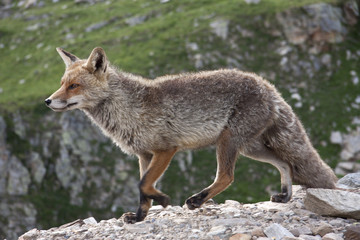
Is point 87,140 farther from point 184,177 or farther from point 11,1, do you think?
point 11,1

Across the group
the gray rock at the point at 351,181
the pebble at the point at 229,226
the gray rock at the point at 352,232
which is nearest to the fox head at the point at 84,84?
the pebble at the point at 229,226

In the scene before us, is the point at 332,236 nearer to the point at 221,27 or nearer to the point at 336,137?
the point at 336,137

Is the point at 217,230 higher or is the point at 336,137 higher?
the point at 217,230

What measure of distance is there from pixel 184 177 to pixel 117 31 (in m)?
25.7

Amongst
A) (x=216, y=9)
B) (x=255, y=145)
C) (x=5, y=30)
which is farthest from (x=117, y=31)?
(x=255, y=145)

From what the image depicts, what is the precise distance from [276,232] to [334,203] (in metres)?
1.82

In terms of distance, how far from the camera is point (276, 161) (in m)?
11.2

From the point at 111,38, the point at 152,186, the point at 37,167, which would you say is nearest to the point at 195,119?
the point at 152,186

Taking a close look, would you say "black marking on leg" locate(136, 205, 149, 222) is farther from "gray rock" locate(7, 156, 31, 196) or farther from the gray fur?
"gray rock" locate(7, 156, 31, 196)

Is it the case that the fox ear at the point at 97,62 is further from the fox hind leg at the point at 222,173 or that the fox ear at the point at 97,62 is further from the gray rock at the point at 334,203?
the gray rock at the point at 334,203

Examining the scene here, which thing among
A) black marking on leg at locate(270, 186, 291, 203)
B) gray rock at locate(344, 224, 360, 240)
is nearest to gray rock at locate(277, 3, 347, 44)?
black marking on leg at locate(270, 186, 291, 203)

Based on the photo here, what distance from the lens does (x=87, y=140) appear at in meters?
45.0

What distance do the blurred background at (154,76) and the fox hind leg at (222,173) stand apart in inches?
1291

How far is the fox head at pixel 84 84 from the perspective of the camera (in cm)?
1025
